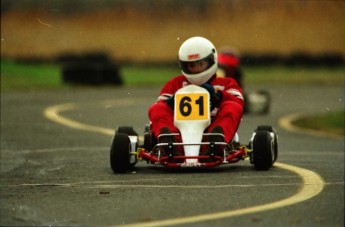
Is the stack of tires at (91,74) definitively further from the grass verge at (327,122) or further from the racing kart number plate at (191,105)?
the racing kart number plate at (191,105)

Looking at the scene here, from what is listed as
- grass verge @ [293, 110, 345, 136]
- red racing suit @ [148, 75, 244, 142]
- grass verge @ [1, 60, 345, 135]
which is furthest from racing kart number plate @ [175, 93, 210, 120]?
grass verge @ [1, 60, 345, 135]

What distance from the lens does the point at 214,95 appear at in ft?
42.6

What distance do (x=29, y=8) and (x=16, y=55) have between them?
323cm

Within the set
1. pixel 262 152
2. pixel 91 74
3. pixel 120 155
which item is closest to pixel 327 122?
pixel 262 152

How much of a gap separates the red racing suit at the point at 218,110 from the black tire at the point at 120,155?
386 mm

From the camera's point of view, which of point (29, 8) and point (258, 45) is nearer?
point (29, 8)

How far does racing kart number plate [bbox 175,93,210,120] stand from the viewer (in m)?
12.6

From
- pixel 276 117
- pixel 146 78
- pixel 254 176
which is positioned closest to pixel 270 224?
pixel 254 176

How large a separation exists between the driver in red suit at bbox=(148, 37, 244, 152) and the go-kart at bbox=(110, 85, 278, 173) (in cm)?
13

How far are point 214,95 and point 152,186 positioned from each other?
2.49 meters

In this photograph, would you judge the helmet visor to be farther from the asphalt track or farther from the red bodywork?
the red bodywork

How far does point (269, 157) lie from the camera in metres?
12.2

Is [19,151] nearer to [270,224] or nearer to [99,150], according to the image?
[99,150]

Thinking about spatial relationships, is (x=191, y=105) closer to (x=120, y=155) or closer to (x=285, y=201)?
(x=120, y=155)
